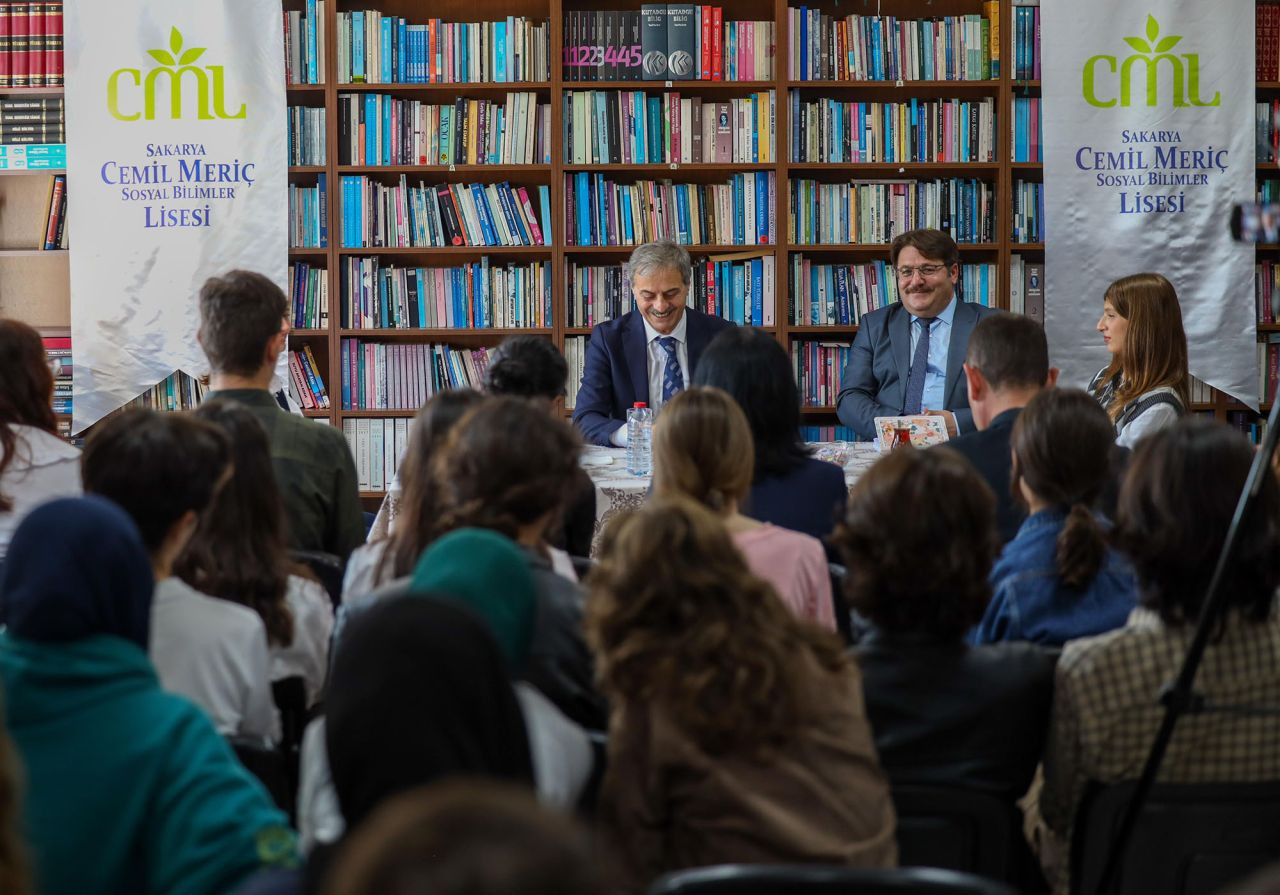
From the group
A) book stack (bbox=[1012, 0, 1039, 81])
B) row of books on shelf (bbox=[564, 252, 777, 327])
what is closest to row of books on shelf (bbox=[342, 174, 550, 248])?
row of books on shelf (bbox=[564, 252, 777, 327])

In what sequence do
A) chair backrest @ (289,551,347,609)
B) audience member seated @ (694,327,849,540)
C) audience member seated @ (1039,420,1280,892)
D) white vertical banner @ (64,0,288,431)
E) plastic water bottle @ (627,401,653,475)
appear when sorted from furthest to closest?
1. white vertical banner @ (64,0,288,431)
2. plastic water bottle @ (627,401,653,475)
3. audience member seated @ (694,327,849,540)
4. chair backrest @ (289,551,347,609)
5. audience member seated @ (1039,420,1280,892)

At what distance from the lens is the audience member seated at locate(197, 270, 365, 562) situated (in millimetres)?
3137

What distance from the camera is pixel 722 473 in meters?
2.58

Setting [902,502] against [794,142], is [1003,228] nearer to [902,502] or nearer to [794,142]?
[794,142]

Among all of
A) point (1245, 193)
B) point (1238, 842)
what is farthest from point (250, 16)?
A: point (1238, 842)

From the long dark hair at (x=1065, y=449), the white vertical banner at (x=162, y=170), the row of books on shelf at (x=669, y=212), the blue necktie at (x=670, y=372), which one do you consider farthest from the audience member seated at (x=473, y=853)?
the row of books on shelf at (x=669, y=212)

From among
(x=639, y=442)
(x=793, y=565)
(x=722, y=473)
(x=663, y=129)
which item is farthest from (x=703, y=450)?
(x=663, y=129)

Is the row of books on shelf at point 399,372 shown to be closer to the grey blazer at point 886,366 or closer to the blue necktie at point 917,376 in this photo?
the grey blazer at point 886,366

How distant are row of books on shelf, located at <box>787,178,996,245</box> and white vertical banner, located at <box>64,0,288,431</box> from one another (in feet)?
6.55

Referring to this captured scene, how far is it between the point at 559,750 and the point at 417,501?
0.99m

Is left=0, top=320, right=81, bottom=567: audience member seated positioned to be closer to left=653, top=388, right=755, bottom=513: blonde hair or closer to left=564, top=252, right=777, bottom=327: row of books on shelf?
left=653, top=388, right=755, bottom=513: blonde hair

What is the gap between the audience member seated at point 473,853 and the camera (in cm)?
70

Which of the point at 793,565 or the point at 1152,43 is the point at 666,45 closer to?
the point at 1152,43

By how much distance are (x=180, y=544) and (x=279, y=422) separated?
1.13 metres
